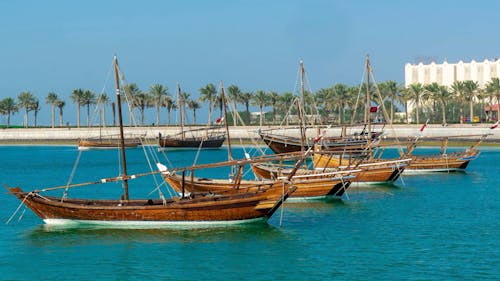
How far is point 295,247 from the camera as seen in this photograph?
3412cm

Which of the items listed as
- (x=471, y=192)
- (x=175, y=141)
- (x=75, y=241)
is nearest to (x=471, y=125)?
(x=175, y=141)

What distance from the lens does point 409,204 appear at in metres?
48.8

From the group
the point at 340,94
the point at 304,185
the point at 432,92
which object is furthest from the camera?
the point at 340,94

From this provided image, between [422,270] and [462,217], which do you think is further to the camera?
[462,217]

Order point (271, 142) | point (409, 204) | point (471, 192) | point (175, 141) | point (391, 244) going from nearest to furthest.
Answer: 1. point (391, 244)
2. point (409, 204)
3. point (471, 192)
4. point (271, 142)
5. point (175, 141)

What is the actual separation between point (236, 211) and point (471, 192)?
24598 millimetres

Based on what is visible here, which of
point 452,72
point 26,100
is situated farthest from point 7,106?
point 452,72

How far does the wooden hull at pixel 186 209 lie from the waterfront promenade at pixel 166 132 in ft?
267

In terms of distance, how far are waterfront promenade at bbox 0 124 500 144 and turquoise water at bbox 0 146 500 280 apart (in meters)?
76.7

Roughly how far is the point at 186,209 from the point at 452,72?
146958mm

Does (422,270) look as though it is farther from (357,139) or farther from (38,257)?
(357,139)

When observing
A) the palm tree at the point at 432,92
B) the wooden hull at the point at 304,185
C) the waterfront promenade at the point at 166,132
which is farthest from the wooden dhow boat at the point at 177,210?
the palm tree at the point at 432,92

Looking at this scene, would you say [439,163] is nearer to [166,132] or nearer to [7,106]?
[166,132]

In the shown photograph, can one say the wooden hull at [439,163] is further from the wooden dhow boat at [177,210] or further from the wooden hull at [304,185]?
the wooden dhow boat at [177,210]
